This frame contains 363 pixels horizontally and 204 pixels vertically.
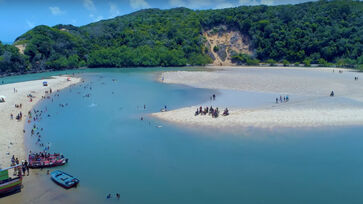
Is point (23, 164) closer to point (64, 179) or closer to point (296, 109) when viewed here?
point (64, 179)

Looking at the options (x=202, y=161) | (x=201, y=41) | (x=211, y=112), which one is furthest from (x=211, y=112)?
Result: (x=201, y=41)

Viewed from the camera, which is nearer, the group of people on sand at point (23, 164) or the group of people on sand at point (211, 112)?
the group of people on sand at point (23, 164)

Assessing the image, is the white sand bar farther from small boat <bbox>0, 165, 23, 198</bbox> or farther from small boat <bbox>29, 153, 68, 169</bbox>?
small boat <bbox>0, 165, 23, 198</bbox>

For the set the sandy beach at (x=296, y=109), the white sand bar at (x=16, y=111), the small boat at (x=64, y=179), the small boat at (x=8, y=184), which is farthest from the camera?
the sandy beach at (x=296, y=109)

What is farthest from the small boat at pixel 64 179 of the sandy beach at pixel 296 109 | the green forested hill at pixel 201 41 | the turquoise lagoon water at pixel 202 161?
the green forested hill at pixel 201 41

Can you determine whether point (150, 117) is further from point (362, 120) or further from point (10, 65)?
point (10, 65)

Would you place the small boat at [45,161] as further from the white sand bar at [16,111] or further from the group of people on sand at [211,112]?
the group of people on sand at [211,112]
